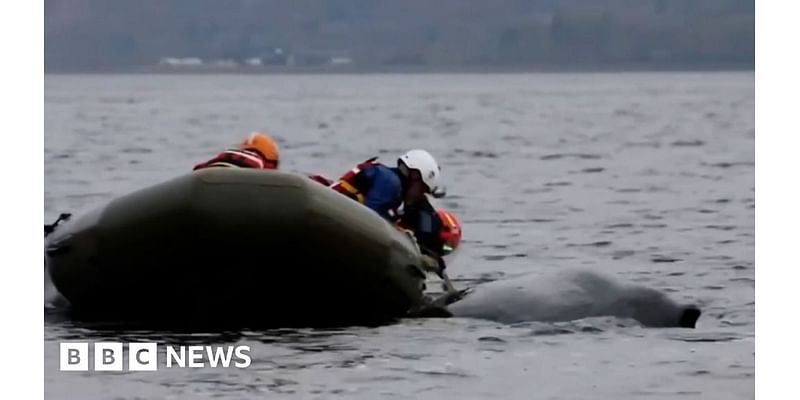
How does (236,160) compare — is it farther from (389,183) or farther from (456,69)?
(456,69)

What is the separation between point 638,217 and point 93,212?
42.4 ft

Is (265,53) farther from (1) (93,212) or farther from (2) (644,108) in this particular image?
(1) (93,212)

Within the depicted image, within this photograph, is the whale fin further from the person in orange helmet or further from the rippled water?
the person in orange helmet

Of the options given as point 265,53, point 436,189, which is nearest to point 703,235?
point 436,189

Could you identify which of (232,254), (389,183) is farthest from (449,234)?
(232,254)

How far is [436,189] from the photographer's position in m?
16.4

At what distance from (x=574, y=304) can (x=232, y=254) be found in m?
2.75

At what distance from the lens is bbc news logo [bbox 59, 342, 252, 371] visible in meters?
12.5

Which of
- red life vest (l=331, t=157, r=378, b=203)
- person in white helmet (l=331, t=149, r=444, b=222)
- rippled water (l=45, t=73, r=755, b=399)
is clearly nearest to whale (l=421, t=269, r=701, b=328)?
rippled water (l=45, t=73, r=755, b=399)

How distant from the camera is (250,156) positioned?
49.4 ft

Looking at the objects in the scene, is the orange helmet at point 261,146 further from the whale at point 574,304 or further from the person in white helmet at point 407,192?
the whale at point 574,304

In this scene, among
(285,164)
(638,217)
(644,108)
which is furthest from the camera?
(644,108)

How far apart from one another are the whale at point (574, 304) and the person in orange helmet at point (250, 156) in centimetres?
167

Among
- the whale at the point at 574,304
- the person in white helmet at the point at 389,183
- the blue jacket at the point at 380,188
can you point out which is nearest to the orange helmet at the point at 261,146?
the person in white helmet at the point at 389,183
